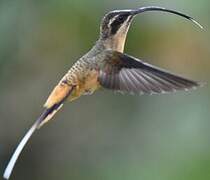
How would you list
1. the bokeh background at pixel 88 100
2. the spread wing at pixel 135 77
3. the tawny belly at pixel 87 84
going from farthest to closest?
the bokeh background at pixel 88 100 → the tawny belly at pixel 87 84 → the spread wing at pixel 135 77

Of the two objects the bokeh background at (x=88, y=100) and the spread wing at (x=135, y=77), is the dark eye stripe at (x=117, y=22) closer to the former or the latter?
the spread wing at (x=135, y=77)

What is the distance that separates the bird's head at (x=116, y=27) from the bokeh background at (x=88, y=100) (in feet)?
7.62

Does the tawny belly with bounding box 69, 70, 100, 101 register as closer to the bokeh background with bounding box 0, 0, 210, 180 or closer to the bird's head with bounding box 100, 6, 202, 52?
the bird's head with bounding box 100, 6, 202, 52

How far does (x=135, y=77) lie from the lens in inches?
55.9

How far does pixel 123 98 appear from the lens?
421 centimetres

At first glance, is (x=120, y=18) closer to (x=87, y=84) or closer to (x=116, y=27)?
(x=116, y=27)

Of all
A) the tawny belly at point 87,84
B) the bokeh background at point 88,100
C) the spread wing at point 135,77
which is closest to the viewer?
the spread wing at point 135,77

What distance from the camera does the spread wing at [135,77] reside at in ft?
4.28

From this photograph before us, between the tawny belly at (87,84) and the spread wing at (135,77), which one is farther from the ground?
the spread wing at (135,77)

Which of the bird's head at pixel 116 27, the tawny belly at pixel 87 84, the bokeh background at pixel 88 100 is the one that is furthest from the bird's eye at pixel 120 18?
the bokeh background at pixel 88 100

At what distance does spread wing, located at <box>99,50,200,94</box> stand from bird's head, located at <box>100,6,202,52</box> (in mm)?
24

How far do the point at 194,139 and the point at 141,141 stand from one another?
0.49m

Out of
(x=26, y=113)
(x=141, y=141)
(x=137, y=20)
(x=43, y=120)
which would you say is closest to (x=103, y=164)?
(x=141, y=141)

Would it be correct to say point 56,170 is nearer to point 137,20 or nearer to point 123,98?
point 123,98
